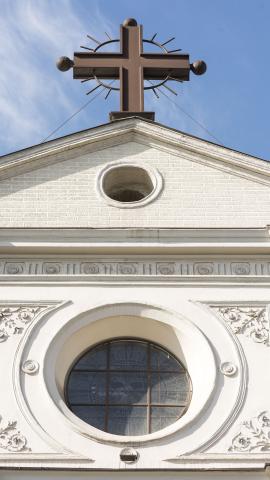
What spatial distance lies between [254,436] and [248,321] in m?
1.61

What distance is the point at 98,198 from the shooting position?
1467cm

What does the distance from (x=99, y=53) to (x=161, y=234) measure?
171 inches

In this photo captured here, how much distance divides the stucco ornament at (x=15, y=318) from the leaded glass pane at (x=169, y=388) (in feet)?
5.51

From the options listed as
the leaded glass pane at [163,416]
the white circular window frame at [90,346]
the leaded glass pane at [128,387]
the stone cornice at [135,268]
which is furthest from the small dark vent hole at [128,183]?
the leaded glass pane at [163,416]

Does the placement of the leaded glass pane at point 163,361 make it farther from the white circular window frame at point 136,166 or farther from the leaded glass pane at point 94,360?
the white circular window frame at point 136,166

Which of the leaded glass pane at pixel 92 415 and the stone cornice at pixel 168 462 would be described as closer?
the stone cornice at pixel 168 462

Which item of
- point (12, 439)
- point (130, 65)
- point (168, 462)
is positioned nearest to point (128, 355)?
point (168, 462)

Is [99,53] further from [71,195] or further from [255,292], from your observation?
[255,292]

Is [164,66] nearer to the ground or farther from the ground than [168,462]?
farther from the ground

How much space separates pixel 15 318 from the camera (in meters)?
13.2

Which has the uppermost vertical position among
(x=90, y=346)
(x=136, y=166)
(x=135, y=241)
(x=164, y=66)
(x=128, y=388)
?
(x=164, y=66)

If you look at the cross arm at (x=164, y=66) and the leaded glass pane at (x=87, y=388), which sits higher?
the cross arm at (x=164, y=66)

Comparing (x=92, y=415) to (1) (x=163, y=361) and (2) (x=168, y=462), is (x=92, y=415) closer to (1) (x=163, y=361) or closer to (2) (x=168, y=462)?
(1) (x=163, y=361)

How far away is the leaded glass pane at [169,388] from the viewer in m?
13.0
